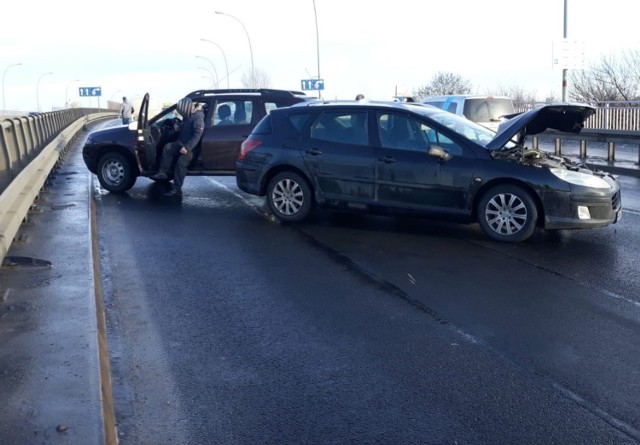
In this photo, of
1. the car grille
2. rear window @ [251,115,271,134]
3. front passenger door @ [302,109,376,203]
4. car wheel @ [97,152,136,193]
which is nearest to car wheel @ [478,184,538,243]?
the car grille

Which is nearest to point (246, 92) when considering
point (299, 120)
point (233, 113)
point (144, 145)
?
point (233, 113)

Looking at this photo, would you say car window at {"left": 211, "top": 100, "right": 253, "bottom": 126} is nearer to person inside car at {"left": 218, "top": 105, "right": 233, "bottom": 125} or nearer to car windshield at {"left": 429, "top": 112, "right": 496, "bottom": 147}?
person inside car at {"left": 218, "top": 105, "right": 233, "bottom": 125}

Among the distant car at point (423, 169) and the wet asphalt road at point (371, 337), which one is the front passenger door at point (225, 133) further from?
the wet asphalt road at point (371, 337)

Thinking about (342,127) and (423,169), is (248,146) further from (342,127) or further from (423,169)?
(423,169)

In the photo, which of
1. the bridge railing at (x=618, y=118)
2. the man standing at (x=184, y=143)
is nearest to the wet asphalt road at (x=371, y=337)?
the man standing at (x=184, y=143)

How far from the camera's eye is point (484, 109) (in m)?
21.0

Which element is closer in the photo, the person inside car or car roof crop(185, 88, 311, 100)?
the person inside car

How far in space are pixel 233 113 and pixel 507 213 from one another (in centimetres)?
604

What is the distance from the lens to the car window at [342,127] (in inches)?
416

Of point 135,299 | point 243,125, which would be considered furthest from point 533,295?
point 243,125

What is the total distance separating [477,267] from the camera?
8398mm

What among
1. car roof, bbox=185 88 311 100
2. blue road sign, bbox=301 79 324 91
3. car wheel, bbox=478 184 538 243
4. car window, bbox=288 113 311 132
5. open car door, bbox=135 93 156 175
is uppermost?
blue road sign, bbox=301 79 324 91

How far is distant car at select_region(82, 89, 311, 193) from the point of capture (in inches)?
A: 543

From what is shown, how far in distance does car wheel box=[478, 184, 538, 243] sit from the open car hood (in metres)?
0.60
